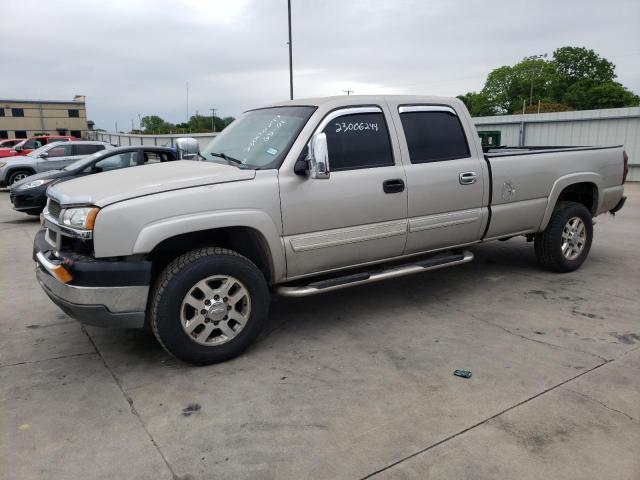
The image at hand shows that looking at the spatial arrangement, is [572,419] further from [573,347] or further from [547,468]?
[573,347]

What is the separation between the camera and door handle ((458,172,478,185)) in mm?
4762

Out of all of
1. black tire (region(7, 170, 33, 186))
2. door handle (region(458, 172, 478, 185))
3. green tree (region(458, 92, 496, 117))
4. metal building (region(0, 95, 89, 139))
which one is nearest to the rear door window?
black tire (region(7, 170, 33, 186))

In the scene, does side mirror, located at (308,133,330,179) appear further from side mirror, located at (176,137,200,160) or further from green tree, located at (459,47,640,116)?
green tree, located at (459,47,640,116)

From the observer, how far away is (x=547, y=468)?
101 inches

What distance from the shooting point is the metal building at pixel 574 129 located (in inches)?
611

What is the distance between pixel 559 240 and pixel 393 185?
2458mm

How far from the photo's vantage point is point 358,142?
4.31 m

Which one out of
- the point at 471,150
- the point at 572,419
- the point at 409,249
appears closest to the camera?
the point at 572,419

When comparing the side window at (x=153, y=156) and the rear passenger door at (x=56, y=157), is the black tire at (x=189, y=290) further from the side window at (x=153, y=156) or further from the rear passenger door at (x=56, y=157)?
the rear passenger door at (x=56, y=157)

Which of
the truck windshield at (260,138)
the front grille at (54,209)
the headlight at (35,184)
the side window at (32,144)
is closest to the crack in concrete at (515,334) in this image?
the truck windshield at (260,138)

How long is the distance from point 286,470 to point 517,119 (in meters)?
17.9

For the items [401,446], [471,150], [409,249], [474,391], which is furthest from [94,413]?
[471,150]

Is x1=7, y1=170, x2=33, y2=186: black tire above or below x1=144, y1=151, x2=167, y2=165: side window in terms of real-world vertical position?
below

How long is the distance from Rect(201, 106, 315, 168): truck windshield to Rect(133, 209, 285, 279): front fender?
460 millimetres
